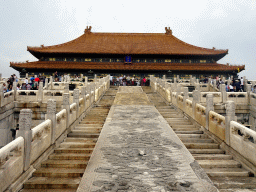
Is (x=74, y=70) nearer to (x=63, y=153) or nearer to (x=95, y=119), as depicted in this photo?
(x=95, y=119)

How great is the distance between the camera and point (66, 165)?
5199 millimetres

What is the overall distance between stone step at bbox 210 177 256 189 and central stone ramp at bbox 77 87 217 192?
31 cm

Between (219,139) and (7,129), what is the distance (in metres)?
11.8

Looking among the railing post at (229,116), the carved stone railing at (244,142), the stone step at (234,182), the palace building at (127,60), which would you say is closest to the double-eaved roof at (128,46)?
the palace building at (127,60)

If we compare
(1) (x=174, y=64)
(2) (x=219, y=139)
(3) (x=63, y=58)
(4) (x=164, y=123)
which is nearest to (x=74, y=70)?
(3) (x=63, y=58)

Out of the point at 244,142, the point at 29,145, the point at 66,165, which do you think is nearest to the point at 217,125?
the point at 244,142

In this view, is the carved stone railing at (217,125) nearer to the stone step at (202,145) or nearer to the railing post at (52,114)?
the stone step at (202,145)

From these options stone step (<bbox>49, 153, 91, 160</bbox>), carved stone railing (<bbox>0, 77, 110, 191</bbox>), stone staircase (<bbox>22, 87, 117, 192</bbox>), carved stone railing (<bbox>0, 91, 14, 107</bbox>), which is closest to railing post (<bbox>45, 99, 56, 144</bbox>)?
carved stone railing (<bbox>0, 77, 110, 191</bbox>)

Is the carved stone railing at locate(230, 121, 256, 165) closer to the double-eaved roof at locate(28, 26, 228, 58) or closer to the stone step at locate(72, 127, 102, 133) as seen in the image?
the stone step at locate(72, 127, 102, 133)

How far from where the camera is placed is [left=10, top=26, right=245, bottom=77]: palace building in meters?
30.2

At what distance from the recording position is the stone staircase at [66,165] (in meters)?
4.35

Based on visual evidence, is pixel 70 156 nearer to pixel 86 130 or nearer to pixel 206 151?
pixel 86 130

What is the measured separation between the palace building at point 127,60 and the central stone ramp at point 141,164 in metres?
23.8

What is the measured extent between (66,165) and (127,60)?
1110 inches
